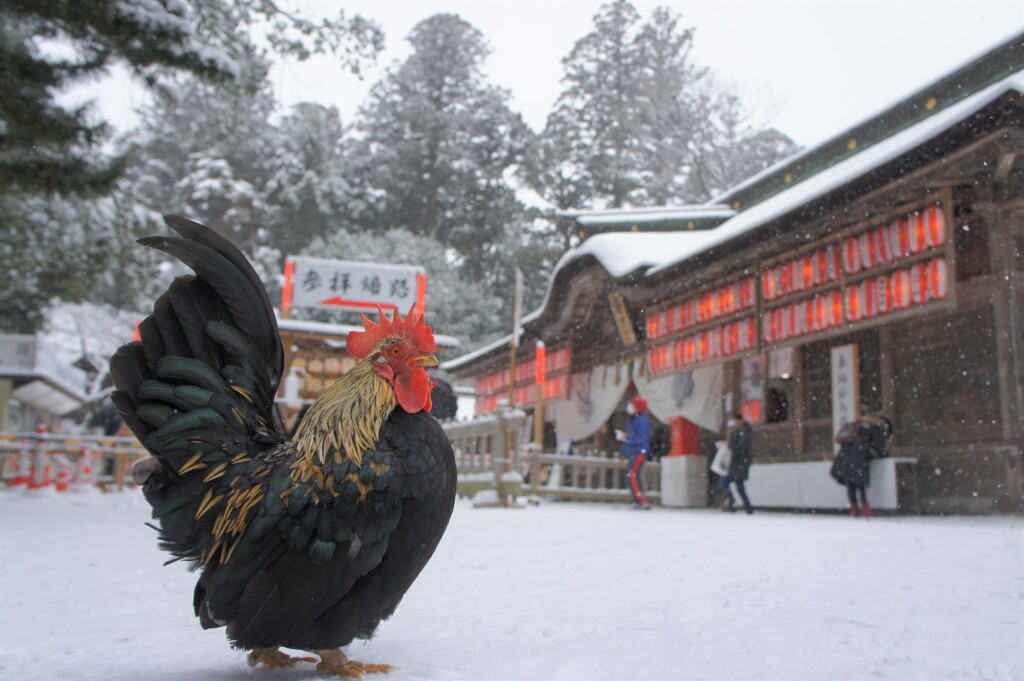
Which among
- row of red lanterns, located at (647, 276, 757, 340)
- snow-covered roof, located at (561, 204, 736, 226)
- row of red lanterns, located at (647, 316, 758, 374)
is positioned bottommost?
row of red lanterns, located at (647, 316, 758, 374)

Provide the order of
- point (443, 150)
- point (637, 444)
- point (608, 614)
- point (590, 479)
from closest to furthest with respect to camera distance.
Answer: point (608, 614)
point (637, 444)
point (590, 479)
point (443, 150)

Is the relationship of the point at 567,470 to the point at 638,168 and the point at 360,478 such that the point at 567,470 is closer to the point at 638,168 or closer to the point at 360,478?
the point at 638,168

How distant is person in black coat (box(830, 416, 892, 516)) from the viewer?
1073cm

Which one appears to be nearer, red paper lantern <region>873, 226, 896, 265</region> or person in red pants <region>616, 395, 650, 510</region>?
red paper lantern <region>873, 226, 896, 265</region>

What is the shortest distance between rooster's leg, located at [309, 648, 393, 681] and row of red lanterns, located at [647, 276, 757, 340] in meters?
11.9

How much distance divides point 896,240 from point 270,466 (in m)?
10.1

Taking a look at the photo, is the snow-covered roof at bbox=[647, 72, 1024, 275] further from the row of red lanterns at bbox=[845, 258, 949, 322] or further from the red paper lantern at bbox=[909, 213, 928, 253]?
the row of red lanterns at bbox=[845, 258, 949, 322]

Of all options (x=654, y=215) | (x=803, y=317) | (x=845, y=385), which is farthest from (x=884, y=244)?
(x=654, y=215)

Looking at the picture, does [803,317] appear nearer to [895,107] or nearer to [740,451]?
[740,451]

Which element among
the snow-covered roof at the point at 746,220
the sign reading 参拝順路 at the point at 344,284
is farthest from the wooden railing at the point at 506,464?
the snow-covered roof at the point at 746,220

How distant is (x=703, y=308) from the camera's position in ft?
47.9

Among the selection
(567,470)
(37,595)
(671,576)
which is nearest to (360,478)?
(37,595)

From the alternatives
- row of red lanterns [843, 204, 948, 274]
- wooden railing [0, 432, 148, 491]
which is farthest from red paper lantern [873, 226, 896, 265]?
wooden railing [0, 432, 148, 491]

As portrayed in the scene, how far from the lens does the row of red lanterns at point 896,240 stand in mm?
9484
